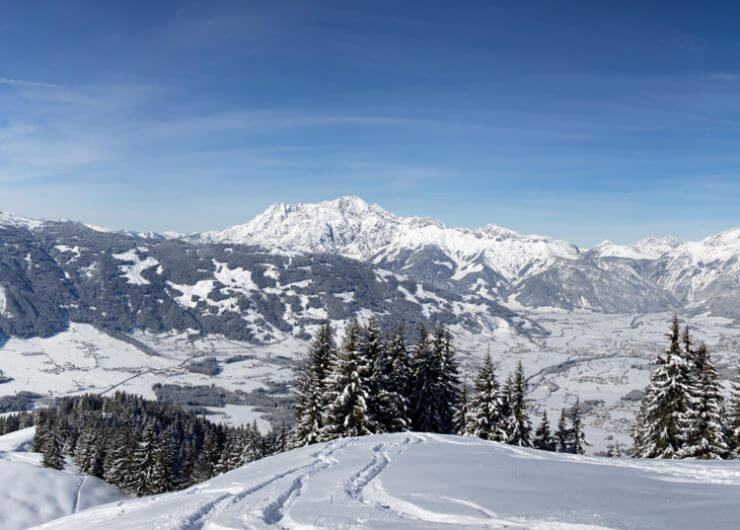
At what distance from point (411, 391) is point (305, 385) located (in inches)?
354

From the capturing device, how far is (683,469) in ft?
63.5

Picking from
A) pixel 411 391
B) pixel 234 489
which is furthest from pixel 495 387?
pixel 234 489

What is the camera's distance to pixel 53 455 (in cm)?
9062

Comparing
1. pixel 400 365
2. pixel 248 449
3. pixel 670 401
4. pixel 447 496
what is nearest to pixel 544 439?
pixel 670 401

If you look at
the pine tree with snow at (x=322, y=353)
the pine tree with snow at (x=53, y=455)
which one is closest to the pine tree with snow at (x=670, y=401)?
the pine tree with snow at (x=322, y=353)

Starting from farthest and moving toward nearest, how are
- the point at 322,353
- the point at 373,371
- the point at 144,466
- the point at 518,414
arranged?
the point at 144,466, the point at 518,414, the point at 322,353, the point at 373,371

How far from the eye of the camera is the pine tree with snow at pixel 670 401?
37.0 metres

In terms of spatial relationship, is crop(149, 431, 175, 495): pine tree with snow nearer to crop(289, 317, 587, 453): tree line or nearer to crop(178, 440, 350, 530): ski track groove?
crop(289, 317, 587, 453): tree line

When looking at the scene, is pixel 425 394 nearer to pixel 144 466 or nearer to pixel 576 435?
pixel 576 435

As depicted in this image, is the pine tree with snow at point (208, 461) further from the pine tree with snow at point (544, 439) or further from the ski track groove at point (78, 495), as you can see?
the pine tree with snow at point (544, 439)

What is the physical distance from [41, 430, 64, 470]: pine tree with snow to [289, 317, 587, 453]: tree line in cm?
6573

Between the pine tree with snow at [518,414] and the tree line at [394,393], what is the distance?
80mm

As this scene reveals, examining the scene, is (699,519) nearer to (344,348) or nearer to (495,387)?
(344,348)

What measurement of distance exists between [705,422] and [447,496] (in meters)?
30.7
